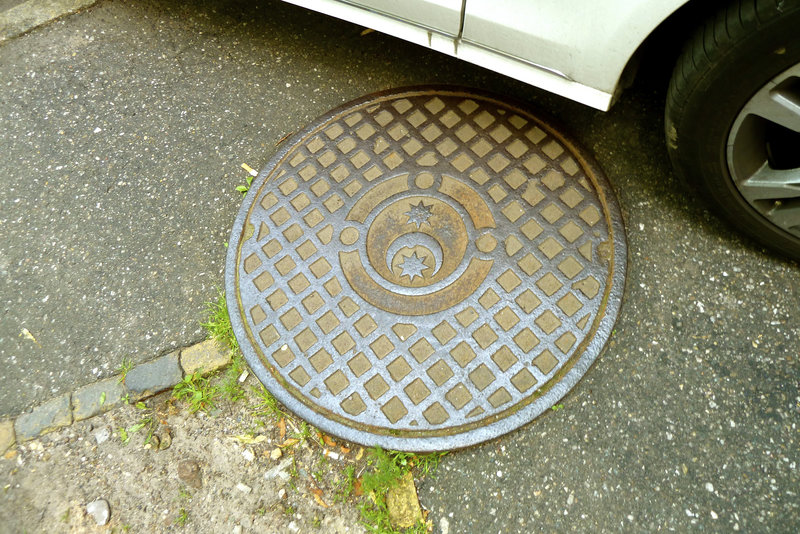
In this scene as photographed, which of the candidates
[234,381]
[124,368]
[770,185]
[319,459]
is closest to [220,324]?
[234,381]

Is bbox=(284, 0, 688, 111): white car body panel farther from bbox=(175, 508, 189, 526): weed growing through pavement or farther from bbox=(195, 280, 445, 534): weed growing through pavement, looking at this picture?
bbox=(175, 508, 189, 526): weed growing through pavement

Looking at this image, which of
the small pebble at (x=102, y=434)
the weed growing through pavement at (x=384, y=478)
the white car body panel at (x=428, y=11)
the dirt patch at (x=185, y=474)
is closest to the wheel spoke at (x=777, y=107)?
the white car body panel at (x=428, y=11)

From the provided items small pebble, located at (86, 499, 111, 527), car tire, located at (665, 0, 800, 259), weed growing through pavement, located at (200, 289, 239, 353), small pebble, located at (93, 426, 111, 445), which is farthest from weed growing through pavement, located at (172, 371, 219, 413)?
car tire, located at (665, 0, 800, 259)

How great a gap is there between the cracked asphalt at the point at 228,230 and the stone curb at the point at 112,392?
2.3 inches

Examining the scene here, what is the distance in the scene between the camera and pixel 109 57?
2.70 metres

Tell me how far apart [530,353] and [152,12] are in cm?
261

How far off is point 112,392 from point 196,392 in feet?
1.11

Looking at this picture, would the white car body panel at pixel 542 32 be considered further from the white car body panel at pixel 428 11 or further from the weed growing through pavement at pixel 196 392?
the weed growing through pavement at pixel 196 392

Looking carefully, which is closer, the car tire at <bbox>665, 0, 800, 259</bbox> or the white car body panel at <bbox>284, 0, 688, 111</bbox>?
the car tire at <bbox>665, 0, 800, 259</bbox>

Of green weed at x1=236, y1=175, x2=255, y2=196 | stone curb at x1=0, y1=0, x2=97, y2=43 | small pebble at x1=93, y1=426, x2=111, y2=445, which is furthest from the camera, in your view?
stone curb at x1=0, y1=0, x2=97, y2=43

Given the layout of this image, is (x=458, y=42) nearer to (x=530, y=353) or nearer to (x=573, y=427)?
(x=530, y=353)

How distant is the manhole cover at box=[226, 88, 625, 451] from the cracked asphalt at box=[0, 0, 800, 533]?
114 mm

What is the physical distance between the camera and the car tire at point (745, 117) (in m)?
1.41

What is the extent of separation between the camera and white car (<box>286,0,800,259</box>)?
145 cm
